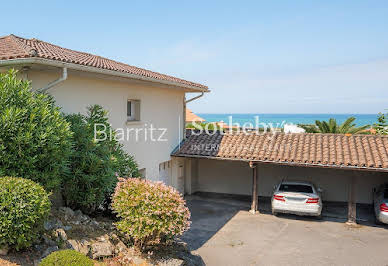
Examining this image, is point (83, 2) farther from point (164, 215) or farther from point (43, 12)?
point (164, 215)

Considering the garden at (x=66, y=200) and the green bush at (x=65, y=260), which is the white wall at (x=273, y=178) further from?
the green bush at (x=65, y=260)

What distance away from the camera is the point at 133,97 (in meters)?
12.2

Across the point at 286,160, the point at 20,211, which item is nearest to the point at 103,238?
the point at 20,211

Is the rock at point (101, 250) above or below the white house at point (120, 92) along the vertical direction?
below

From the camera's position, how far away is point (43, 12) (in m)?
11.6

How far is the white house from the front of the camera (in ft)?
25.8

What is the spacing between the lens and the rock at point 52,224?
631 centimetres

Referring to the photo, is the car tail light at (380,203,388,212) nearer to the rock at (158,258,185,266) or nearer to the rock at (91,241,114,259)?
the rock at (158,258,185,266)

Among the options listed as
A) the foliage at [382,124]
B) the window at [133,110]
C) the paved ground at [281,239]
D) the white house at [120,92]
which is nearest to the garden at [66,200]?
the white house at [120,92]

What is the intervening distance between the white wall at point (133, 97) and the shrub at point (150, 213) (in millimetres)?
3754

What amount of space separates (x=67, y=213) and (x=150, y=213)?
91.9 inches

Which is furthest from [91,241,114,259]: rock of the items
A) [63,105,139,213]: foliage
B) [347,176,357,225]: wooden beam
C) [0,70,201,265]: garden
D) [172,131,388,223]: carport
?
[347,176,357,225]: wooden beam

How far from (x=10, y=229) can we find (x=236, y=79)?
46556 millimetres

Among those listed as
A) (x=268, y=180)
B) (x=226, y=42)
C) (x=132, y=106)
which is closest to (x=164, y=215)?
(x=132, y=106)
